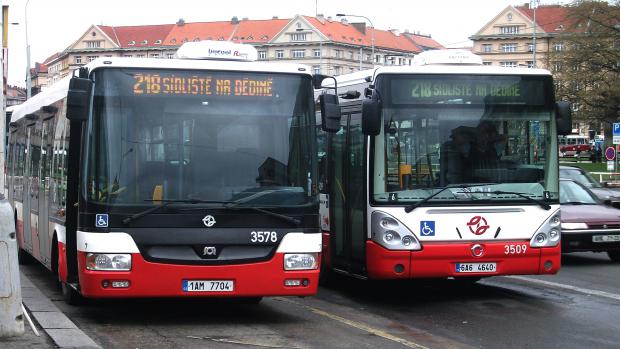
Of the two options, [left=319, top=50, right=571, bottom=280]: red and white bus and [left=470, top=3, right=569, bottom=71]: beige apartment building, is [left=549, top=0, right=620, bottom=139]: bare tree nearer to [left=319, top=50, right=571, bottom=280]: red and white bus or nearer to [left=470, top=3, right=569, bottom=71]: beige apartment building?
[left=319, top=50, right=571, bottom=280]: red and white bus

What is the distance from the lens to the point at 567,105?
12.8m

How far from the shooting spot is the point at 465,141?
1241 cm

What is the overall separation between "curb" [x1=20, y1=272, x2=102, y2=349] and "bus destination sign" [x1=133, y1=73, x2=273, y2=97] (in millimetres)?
2375

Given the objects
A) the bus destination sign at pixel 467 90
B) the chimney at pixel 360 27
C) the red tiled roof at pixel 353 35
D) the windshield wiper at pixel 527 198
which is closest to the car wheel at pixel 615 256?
the windshield wiper at pixel 527 198

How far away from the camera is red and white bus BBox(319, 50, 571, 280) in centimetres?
1209

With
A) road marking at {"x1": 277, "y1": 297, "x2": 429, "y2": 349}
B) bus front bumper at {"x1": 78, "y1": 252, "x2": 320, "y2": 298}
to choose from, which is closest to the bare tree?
road marking at {"x1": 277, "y1": 297, "x2": 429, "y2": 349}

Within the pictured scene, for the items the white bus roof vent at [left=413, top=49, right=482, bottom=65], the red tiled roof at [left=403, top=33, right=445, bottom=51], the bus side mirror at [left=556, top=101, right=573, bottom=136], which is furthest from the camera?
the red tiled roof at [left=403, top=33, right=445, bottom=51]

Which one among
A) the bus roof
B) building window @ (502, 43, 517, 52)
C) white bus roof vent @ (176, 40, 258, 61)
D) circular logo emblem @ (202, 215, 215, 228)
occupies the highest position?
building window @ (502, 43, 517, 52)

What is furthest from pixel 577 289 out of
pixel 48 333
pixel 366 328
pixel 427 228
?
pixel 48 333

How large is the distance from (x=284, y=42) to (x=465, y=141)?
125636mm

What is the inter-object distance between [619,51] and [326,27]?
77748mm

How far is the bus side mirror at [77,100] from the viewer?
9.83m

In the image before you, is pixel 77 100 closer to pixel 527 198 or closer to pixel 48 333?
pixel 48 333

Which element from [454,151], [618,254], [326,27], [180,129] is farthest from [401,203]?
[326,27]
